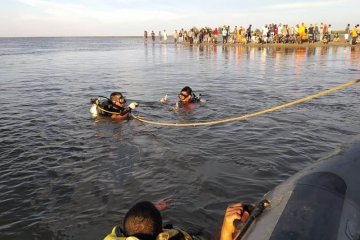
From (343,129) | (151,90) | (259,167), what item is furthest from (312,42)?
(259,167)

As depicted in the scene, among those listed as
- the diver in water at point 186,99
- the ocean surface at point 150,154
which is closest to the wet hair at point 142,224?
the ocean surface at point 150,154

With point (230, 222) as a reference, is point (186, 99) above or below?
above

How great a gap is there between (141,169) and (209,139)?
7.67 feet

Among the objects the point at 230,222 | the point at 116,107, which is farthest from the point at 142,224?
the point at 116,107

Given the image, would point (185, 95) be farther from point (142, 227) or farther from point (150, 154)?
point (142, 227)

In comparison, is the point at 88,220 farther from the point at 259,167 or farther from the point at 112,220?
the point at 259,167

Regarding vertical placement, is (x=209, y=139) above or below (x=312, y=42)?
below

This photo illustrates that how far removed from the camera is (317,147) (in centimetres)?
788

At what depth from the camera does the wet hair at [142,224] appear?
3086 mm

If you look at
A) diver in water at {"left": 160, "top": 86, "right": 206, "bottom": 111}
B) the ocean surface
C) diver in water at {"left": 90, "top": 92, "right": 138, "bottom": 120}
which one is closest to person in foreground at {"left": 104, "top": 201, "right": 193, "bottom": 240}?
the ocean surface

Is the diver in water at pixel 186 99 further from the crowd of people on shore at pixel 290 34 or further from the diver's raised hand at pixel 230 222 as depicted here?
the crowd of people on shore at pixel 290 34

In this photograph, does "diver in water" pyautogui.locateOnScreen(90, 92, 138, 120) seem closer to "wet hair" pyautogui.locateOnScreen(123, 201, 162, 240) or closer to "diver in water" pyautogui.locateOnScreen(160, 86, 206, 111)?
"diver in water" pyautogui.locateOnScreen(160, 86, 206, 111)

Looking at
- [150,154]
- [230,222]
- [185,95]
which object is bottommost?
[150,154]

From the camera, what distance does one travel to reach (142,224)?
3.10 metres
